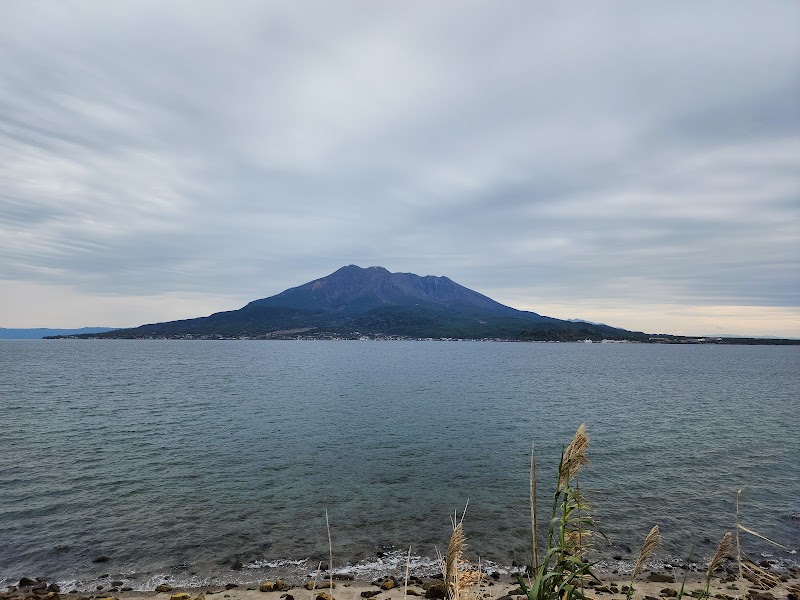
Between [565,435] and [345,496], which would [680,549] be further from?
[565,435]

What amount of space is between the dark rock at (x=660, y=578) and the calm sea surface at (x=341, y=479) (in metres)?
1.94

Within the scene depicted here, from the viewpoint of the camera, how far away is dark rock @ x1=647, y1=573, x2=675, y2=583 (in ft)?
66.7

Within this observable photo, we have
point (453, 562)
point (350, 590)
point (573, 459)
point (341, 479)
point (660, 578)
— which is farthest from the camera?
point (341, 479)

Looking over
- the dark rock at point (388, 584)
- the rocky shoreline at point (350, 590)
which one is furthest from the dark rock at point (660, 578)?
the dark rock at point (388, 584)

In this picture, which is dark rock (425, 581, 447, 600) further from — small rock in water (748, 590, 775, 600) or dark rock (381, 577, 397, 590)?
small rock in water (748, 590, 775, 600)

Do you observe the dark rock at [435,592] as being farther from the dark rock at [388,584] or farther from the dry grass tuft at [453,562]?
the dry grass tuft at [453,562]

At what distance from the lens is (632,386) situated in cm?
9419

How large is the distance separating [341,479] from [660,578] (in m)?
19.4

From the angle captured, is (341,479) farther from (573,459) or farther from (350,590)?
(573,459)

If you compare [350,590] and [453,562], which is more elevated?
[453,562]

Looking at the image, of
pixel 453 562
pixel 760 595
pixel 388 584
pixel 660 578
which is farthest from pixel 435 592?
pixel 453 562

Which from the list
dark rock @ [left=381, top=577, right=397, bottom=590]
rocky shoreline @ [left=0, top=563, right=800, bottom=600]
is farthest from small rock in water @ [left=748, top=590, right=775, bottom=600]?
dark rock @ [left=381, top=577, right=397, bottom=590]

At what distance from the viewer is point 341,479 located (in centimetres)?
3234

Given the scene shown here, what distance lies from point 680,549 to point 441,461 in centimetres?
1734
